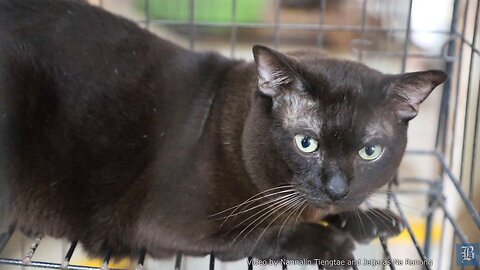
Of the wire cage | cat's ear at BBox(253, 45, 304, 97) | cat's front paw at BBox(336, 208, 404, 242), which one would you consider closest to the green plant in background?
the wire cage

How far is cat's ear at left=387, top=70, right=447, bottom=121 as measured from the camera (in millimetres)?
943

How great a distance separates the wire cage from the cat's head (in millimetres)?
169

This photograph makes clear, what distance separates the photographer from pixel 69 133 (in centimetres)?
110

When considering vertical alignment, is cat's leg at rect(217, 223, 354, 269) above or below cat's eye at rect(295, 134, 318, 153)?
below

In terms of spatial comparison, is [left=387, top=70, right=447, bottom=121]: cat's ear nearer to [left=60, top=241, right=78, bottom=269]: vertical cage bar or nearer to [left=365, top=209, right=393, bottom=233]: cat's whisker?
[left=365, top=209, right=393, bottom=233]: cat's whisker

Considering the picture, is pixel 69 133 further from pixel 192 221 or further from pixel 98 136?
pixel 192 221

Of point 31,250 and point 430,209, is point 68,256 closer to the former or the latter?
point 31,250

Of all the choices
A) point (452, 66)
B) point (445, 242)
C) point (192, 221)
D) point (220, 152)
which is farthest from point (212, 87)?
point (445, 242)

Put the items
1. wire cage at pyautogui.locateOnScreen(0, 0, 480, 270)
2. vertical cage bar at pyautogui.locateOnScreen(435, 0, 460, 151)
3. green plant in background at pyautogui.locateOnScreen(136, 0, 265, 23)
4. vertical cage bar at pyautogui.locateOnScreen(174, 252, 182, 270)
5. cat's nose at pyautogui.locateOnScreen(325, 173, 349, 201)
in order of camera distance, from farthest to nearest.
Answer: green plant in background at pyautogui.locateOnScreen(136, 0, 265, 23) < vertical cage bar at pyautogui.locateOnScreen(435, 0, 460, 151) < wire cage at pyautogui.locateOnScreen(0, 0, 480, 270) < vertical cage bar at pyautogui.locateOnScreen(174, 252, 182, 270) < cat's nose at pyautogui.locateOnScreen(325, 173, 349, 201)

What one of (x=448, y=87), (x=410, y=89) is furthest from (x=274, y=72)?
(x=448, y=87)

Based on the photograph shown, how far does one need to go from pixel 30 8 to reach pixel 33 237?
42 cm

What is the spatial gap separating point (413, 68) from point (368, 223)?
960 mm

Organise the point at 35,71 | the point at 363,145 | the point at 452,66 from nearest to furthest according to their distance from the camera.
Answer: the point at 363,145
the point at 35,71
the point at 452,66

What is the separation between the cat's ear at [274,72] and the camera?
946mm
